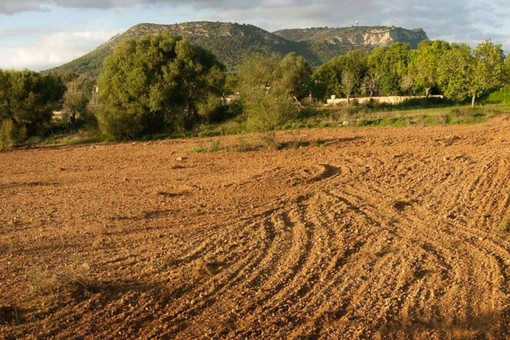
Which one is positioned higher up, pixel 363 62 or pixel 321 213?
pixel 363 62

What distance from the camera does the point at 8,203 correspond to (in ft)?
41.1

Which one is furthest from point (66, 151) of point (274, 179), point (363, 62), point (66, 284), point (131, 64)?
point (363, 62)

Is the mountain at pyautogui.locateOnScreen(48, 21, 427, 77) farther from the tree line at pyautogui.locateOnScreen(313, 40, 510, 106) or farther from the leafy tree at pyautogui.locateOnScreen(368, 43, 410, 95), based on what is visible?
the leafy tree at pyautogui.locateOnScreen(368, 43, 410, 95)

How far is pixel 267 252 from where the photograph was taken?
8.37 m

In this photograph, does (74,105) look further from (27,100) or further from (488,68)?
(488,68)

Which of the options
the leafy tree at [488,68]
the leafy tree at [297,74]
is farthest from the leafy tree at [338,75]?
the leafy tree at [488,68]

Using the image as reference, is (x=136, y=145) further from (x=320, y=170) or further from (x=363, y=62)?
(x=363, y=62)

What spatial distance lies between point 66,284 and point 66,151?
827 inches

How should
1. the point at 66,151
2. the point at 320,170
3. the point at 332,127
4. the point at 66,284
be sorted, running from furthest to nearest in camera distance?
the point at 332,127, the point at 66,151, the point at 320,170, the point at 66,284

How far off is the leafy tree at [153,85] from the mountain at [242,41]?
187 feet

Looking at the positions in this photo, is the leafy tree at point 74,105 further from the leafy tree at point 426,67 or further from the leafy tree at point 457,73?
the leafy tree at point 426,67

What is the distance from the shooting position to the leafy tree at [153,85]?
1206 inches

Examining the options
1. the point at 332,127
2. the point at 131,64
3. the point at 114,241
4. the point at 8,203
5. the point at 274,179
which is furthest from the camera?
the point at 131,64

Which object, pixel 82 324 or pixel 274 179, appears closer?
pixel 82 324
